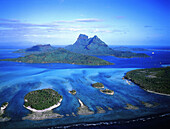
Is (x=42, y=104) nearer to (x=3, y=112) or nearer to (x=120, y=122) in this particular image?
(x=3, y=112)

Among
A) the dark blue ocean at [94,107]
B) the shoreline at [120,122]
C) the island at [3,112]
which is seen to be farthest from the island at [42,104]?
the shoreline at [120,122]

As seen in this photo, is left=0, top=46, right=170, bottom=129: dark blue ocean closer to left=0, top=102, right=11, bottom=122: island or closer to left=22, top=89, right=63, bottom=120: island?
left=0, top=102, right=11, bottom=122: island

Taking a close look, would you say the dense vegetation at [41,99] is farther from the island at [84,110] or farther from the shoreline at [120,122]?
the shoreline at [120,122]

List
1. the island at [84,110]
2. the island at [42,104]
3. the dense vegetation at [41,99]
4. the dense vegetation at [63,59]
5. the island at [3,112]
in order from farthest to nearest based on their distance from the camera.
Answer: the dense vegetation at [63,59] → the dense vegetation at [41,99] → the island at [84,110] → the island at [42,104] → the island at [3,112]

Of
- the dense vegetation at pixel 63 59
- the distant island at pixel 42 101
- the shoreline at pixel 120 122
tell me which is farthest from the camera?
the dense vegetation at pixel 63 59

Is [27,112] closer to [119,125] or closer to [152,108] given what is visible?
[119,125]

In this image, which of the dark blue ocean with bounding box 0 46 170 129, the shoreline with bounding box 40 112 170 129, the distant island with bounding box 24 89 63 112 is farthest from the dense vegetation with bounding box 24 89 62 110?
the shoreline with bounding box 40 112 170 129

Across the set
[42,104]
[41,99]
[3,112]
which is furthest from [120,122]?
[3,112]

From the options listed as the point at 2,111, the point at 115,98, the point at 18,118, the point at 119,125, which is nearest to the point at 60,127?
the point at 18,118

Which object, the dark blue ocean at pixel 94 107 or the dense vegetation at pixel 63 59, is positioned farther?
the dense vegetation at pixel 63 59
